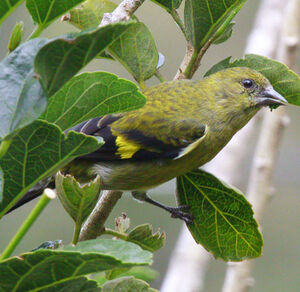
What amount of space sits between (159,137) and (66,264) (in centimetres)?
127

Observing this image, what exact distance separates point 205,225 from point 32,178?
0.73 meters

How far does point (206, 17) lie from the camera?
159 centimetres

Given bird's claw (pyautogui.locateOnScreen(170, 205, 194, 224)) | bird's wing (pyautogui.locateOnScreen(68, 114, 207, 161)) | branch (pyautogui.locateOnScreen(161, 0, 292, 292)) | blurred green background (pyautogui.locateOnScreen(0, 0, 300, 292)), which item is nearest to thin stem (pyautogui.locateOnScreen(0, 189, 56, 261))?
bird's claw (pyautogui.locateOnScreen(170, 205, 194, 224))

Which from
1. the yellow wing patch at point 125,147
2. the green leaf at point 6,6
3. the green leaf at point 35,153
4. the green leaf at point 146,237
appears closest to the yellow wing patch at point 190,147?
the yellow wing patch at point 125,147

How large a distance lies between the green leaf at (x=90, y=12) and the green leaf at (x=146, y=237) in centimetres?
71

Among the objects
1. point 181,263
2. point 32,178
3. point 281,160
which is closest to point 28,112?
point 32,178

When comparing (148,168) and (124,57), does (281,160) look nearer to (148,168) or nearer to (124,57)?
(148,168)

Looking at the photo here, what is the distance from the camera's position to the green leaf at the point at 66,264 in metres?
0.82

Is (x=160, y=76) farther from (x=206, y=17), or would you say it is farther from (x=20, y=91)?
(x=20, y=91)

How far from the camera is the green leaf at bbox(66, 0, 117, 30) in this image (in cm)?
177

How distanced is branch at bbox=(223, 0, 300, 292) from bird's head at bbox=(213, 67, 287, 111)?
2.66 feet

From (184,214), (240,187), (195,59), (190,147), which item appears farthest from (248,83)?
(240,187)

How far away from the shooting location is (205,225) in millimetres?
1614

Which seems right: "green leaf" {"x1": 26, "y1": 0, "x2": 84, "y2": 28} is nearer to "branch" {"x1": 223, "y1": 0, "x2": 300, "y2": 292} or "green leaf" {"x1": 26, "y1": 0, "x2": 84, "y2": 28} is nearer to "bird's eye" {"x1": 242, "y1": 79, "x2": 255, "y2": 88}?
"bird's eye" {"x1": 242, "y1": 79, "x2": 255, "y2": 88}
